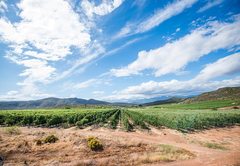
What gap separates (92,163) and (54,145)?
5.71 m

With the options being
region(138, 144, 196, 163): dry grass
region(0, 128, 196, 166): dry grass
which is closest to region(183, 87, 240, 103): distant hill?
region(138, 144, 196, 163): dry grass

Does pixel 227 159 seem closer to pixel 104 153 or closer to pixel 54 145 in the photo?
pixel 104 153

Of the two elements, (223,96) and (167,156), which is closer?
(167,156)

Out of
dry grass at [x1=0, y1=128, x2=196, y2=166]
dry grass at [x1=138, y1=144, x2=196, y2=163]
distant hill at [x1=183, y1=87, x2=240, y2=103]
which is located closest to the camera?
dry grass at [x1=0, y1=128, x2=196, y2=166]

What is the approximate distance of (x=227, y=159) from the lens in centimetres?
850

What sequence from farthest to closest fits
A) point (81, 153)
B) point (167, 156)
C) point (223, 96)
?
point (223, 96), point (81, 153), point (167, 156)

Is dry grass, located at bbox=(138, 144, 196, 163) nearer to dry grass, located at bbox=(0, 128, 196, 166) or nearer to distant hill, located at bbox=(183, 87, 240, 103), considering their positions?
dry grass, located at bbox=(0, 128, 196, 166)

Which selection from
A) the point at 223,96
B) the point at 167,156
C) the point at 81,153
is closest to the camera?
the point at 167,156

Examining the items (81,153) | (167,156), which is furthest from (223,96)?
(81,153)

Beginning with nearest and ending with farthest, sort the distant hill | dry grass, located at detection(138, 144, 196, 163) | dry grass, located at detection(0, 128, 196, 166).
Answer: dry grass, located at detection(0, 128, 196, 166), dry grass, located at detection(138, 144, 196, 163), the distant hill

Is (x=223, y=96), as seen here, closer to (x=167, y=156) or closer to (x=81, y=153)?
(x=167, y=156)

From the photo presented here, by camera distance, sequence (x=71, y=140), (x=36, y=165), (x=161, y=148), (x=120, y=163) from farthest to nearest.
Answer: (x=71, y=140) < (x=161, y=148) < (x=120, y=163) < (x=36, y=165)

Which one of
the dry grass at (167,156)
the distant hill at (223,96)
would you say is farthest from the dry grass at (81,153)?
the distant hill at (223,96)

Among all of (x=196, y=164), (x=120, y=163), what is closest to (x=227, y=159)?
(x=196, y=164)
